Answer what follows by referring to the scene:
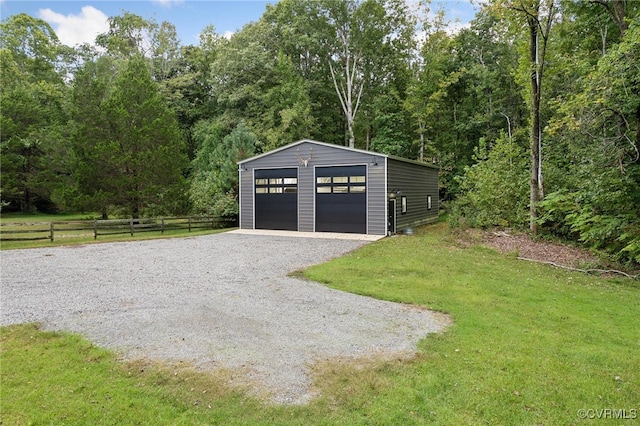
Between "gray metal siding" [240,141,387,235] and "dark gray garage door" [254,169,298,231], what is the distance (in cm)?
26

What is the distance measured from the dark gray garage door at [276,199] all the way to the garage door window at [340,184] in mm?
1232

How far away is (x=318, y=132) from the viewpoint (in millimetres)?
25625

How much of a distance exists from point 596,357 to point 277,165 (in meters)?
14.3

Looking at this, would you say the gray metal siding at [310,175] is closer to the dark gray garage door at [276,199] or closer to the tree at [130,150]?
the dark gray garage door at [276,199]

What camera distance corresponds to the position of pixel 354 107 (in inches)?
1083

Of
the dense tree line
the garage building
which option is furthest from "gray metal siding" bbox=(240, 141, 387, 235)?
the dense tree line

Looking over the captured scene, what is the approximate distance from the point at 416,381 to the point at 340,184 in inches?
490

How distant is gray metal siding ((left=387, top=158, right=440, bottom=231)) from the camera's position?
15309mm

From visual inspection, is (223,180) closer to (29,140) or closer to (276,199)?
(276,199)

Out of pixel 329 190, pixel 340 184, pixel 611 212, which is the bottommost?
pixel 611 212

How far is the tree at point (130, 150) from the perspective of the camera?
17750 millimetres

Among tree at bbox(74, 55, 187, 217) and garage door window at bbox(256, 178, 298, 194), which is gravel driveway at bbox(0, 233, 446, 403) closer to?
garage door window at bbox(256, 178, 298, 194)

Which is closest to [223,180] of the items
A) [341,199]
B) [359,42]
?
[341,199]

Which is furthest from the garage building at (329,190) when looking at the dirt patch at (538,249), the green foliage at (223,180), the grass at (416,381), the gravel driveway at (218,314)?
the grass at (416,381)
